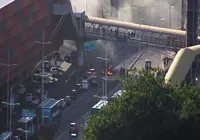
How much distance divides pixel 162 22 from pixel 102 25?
5740 millimetres

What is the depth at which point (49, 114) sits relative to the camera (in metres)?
23.0

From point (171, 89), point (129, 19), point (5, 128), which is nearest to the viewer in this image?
point (171, 89)

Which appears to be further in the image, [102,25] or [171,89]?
[102,25]

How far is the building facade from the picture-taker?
25672 mm

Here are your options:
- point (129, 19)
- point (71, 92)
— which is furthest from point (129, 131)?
point (129, 19)

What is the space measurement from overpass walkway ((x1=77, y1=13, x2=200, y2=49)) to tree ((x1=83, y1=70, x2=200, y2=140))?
981cm

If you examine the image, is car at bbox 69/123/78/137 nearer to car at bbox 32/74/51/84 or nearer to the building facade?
the building facade

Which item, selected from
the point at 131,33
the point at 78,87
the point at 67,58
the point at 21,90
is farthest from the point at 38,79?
the point at 131,33

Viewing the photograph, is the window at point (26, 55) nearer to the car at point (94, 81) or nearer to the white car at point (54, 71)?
the white car at point (54, 71)

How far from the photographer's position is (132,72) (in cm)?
2655

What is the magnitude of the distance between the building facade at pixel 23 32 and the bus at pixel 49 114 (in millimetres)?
2395

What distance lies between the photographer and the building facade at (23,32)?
25672mm

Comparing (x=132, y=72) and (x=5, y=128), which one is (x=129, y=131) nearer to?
(x=5, y=128)

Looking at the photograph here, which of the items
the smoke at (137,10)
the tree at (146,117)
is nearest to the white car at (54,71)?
the smoke at (137,10)
